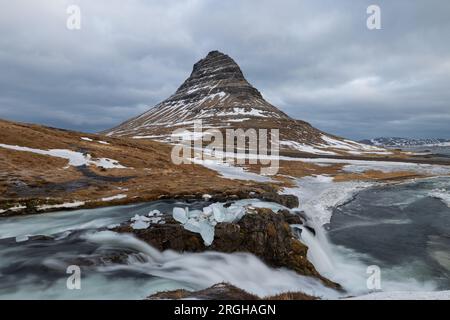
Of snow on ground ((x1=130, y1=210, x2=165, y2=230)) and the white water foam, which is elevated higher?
snow on ground ((x1=130, y1=210, x2=165, y2=230))

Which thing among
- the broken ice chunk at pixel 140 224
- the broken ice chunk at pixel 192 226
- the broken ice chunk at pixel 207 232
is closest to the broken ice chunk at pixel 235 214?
the broken ice chunk at pixel 207 232

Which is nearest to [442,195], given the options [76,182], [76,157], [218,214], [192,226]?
[218,214]

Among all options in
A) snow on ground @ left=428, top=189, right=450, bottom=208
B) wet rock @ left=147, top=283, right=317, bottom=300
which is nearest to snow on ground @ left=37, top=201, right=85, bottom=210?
wet rock @ left=147, top=283, right=317, bottom=300

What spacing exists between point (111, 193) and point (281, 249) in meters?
18.8

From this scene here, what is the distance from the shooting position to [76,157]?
4928 cm

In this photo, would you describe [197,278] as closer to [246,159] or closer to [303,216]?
[303,216]

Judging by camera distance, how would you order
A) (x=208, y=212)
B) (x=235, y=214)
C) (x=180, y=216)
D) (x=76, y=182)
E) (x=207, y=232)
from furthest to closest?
1. (x=76, y=182)
2. (x=208, y=212)
3. (x=235, y=214)
4. (x=180, y=216)
5. (x=207, y=232)

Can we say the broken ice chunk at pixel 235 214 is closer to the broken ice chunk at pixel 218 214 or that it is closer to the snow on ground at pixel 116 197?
the broken ice chunk at pixel 218 214

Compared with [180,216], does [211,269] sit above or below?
below

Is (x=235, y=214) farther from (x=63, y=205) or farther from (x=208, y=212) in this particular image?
(x=63, y=205)

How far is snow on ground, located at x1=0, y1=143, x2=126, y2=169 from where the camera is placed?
155 feet

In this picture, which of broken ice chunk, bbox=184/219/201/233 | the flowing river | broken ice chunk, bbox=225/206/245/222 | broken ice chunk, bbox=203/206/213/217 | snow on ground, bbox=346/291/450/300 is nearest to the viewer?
snow on ground, bbox=346/291/450/300

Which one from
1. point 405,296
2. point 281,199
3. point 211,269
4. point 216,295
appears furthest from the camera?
point 281,199

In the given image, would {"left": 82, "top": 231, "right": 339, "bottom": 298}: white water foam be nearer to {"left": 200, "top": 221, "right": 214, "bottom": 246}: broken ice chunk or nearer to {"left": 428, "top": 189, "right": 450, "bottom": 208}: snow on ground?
{"left": 200, "top": 221, "right": 214, "bottom": 246}: broken ice chunk
